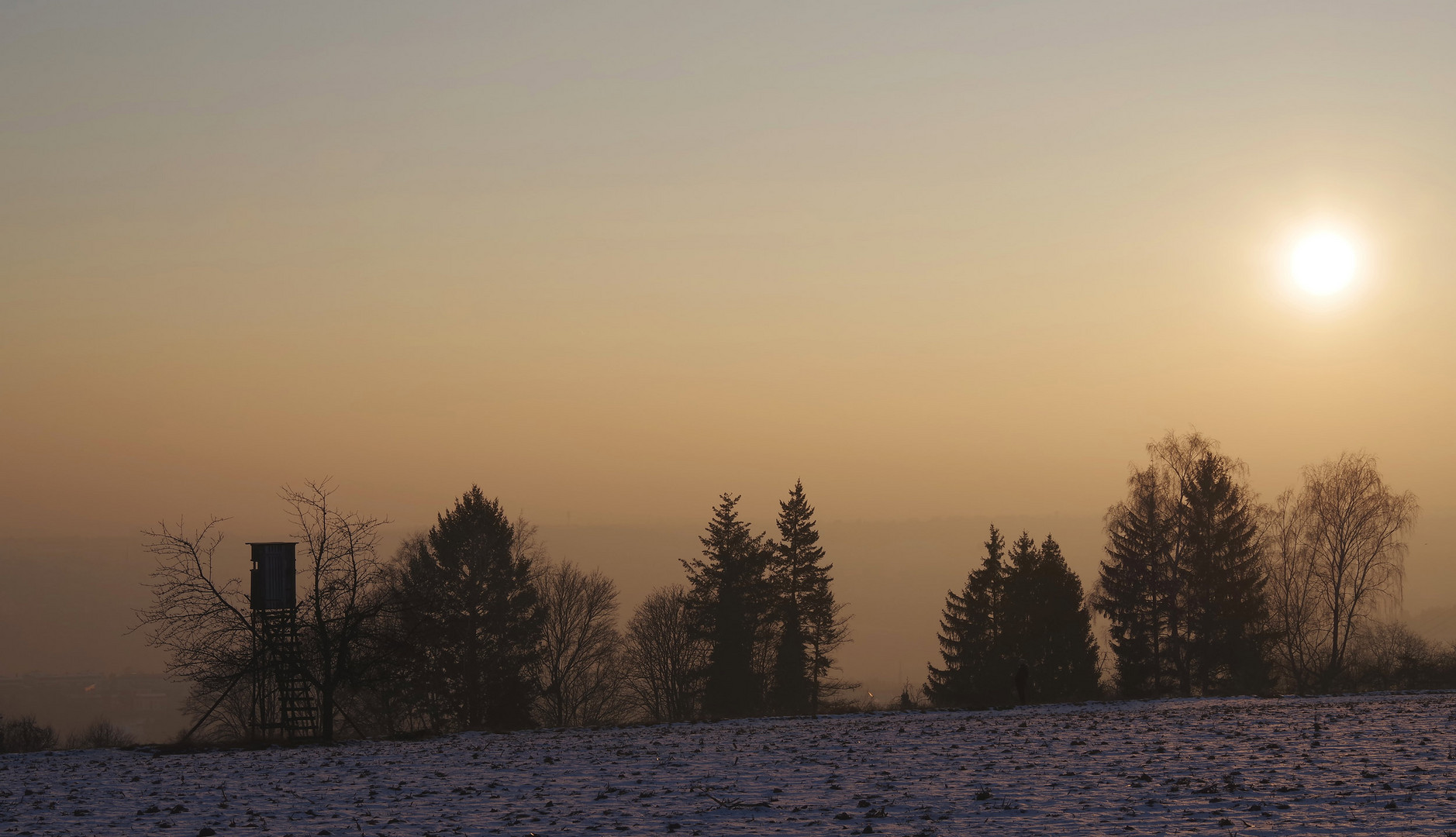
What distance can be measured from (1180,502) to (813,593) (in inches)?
956

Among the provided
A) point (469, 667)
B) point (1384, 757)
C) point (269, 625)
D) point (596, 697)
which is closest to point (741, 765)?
point (1384, 757)

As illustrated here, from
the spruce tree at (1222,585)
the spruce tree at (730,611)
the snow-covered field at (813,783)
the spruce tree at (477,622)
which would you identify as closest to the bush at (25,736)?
the snow-covered field at (813,783)

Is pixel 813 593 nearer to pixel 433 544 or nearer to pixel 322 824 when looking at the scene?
pixel 433 544

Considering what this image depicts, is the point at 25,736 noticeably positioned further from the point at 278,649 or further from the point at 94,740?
the point at 278,649

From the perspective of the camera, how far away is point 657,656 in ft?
285

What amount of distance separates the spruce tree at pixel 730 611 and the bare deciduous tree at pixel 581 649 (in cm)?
1034

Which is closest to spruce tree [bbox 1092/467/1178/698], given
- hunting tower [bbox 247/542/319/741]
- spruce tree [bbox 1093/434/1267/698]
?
spruce tree [bbox 1093/434/1267/698]

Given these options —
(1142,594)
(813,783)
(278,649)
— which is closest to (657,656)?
(1142,594)

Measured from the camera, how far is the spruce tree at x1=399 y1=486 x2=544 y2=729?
203 feet

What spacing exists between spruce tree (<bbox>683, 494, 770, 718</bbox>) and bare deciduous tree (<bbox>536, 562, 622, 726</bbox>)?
33.9ft

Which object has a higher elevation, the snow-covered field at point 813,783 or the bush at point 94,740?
the snow-covered field at point 813,783

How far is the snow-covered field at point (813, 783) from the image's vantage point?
1574 centimetres

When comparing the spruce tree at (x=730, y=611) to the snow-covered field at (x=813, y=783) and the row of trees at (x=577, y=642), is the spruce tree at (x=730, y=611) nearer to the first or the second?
the row of trees at (x=577, y=642)

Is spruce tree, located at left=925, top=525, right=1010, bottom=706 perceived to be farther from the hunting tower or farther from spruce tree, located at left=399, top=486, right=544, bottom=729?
the hunting tower
